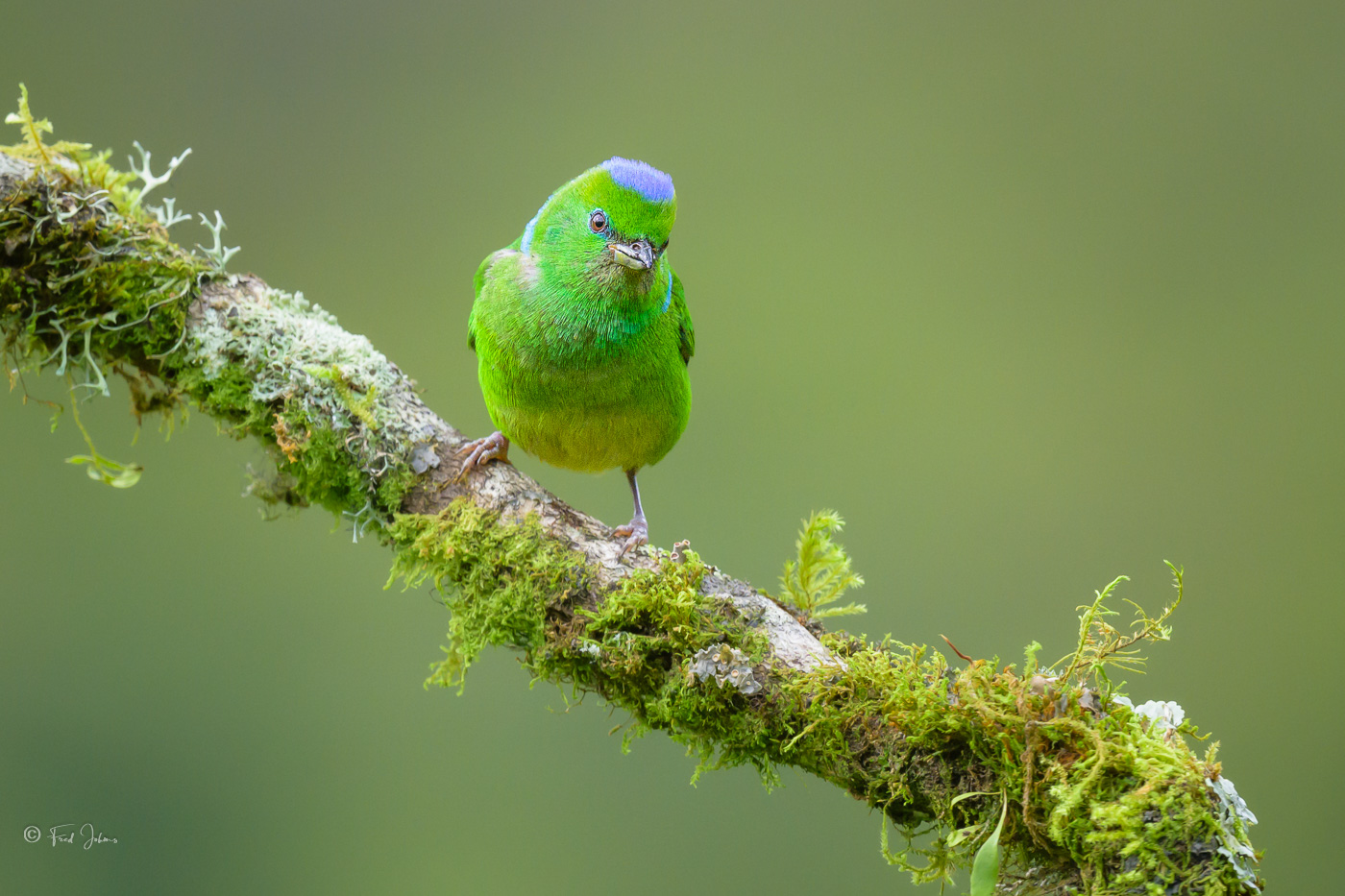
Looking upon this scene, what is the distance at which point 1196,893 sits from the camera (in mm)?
1603

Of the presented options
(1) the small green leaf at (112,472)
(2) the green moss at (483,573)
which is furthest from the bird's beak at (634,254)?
(1) the small green leaf at (112,472)

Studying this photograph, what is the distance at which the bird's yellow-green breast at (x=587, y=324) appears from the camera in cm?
290

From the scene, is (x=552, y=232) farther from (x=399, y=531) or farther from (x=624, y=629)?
(x=624, y=629)

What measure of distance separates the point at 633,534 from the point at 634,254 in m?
0.82

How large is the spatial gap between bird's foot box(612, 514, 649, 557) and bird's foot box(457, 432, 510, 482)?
0.40m

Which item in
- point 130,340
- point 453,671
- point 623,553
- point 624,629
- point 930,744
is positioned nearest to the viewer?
point 930,744

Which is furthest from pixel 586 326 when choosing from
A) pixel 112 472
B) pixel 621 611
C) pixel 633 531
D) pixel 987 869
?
pixel 987 869

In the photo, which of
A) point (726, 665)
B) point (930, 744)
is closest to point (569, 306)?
point (726, 665)

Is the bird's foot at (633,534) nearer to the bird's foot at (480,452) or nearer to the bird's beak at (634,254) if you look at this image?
the bird's foot at (480,452)

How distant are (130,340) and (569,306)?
3.97 ft

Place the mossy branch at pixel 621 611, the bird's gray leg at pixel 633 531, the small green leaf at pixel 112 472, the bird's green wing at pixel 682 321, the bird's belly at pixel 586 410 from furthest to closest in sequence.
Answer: the bird's green wing at pixel 682 321
the bird's belly at pixel 586 410
the small green leaf at pixel 112 472
the bird's gray leg at pixel 633 531
the mossy branch at pixel 621 611

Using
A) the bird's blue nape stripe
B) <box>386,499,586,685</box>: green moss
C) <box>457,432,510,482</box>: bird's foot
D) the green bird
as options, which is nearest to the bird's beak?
the green bird

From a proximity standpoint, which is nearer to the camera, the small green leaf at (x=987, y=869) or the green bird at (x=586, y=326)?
Result: the small green leaf at (x=987, y=869)

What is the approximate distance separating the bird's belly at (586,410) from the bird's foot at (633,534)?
218 millimetres
